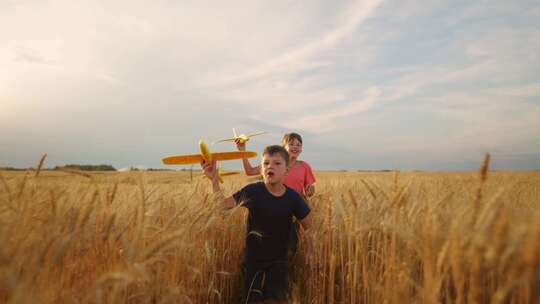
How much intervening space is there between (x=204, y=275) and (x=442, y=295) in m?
1.67

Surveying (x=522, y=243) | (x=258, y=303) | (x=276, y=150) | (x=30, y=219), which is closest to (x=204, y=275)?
(x=258, y=303)

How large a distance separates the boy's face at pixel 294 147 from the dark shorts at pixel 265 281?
1.58 m

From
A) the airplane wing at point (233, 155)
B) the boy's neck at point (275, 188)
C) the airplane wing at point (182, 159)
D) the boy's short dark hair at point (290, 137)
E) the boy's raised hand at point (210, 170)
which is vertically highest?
the boy's short dark hair at point (290, 137)

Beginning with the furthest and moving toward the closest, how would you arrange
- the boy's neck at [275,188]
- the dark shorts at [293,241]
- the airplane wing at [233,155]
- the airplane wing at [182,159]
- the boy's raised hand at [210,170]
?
the airplane wing at [233,155], the airplane wing at [182,159], the dark shorts at [293,241], the boy's raised hand at [210,170], the boy's neck at [275,188]

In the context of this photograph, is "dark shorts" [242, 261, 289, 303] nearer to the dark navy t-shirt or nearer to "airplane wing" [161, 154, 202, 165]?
the dark navy t-shirt

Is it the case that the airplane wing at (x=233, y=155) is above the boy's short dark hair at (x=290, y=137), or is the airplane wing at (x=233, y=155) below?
below

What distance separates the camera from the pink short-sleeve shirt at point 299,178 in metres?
4.27

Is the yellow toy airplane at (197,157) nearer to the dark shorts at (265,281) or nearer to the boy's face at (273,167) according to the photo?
the boy's face at (273,167)

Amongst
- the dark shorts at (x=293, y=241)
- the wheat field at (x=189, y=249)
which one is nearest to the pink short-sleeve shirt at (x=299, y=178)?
the dark shorts at (x=293, y=241)

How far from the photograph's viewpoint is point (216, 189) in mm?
3031

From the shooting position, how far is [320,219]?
3547 millimetres

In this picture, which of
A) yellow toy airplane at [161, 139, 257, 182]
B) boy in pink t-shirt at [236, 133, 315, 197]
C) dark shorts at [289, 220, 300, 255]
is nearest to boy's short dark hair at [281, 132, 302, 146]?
boy in pink t-shirt at [236, 133, 315, 197]

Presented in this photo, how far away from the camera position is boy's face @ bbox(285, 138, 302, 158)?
422 cm

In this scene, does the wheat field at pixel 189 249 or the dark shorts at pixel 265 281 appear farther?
the dark shorts at pixel 265 281
